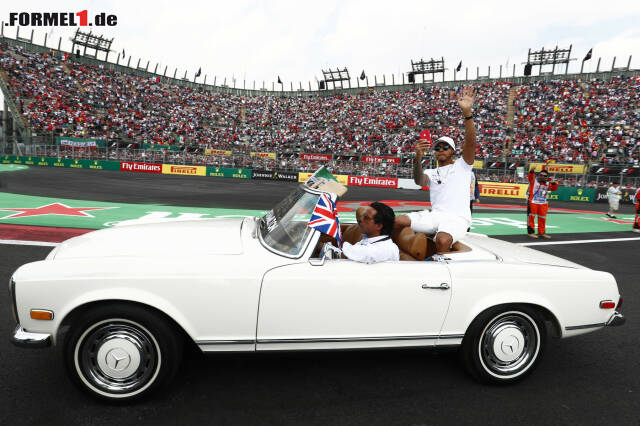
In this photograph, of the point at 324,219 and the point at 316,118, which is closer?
Result: the point at 324,219

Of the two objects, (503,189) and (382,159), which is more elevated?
(382,159)

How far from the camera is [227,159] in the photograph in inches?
1302

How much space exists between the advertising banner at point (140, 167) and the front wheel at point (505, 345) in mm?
33107

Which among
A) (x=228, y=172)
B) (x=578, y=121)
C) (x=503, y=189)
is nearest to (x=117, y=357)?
(x=503, y=189)

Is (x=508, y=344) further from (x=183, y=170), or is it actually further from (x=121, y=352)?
(x=183, y=170)

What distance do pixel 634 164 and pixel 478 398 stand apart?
30.7 metres

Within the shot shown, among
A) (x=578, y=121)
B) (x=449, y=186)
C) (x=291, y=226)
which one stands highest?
(x=578, y=121)

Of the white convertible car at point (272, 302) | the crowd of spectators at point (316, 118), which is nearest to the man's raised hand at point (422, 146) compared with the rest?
the white convertible car at point (272, 302)

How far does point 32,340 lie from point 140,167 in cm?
3291

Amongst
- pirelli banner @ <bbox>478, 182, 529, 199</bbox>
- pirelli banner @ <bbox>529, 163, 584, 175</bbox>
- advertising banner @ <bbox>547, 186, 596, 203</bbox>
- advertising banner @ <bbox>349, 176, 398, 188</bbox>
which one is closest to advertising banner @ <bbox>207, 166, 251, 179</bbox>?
advertising banner @ <bbox>349, 176, 398, 188</bbox>

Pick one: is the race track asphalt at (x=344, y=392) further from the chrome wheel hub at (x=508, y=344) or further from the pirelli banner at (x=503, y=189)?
the pirelli banner at (x=503, y=189)

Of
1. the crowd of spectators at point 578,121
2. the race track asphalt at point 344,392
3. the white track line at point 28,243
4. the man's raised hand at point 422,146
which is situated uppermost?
the crowd of spectators at point 578,121

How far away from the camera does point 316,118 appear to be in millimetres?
49031

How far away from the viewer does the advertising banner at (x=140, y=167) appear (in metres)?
32.1
